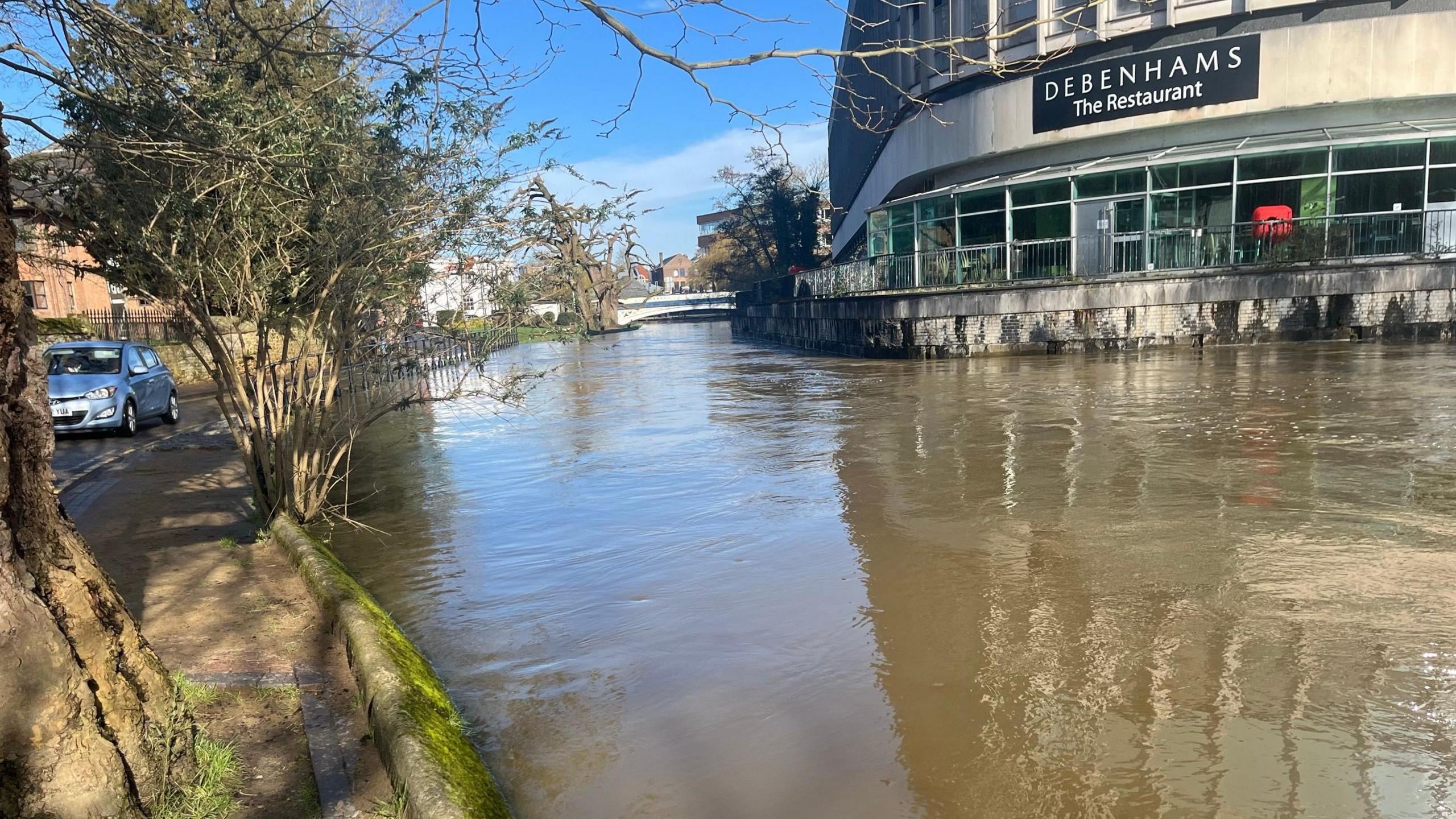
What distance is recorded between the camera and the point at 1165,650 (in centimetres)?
511

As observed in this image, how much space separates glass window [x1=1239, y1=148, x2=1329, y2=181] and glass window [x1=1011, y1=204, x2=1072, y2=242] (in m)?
4.64

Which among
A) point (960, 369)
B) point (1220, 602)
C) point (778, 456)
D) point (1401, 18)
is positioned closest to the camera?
point (1220, 602)

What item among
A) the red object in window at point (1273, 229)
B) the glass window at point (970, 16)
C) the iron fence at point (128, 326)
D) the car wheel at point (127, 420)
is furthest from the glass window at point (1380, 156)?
the iron fence at point (128, 326)

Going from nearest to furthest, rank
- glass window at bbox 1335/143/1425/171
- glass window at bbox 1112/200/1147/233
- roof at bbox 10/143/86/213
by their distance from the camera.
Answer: roof at bbox 10/143/86/213 < glass window at bbox 1335/143/1425/171 < glass window at bbox 1112/200/1147/233

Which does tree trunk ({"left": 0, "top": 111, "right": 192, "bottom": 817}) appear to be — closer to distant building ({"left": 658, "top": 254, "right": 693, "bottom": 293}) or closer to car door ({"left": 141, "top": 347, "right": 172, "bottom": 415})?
car door ({"left": 141, "top": 347, "right": 172, "bottom": 415})

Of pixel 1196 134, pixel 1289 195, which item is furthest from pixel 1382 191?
pixel 1196 134

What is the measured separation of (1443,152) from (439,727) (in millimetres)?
29005

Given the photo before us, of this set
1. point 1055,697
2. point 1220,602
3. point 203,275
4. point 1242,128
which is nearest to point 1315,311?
point 1242,128

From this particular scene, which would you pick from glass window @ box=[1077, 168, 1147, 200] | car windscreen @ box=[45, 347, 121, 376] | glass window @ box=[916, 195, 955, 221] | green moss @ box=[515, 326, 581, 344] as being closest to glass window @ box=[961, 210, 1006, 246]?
glass window @ box=[916, 195, 955, 221]

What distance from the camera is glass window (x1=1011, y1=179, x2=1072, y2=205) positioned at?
28078 millimetres

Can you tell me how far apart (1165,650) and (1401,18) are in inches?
1057

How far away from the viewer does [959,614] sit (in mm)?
5906

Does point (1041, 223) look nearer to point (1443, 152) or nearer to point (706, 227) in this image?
point (1443, 152)

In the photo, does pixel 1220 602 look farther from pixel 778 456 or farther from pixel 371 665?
pixel 778 456
